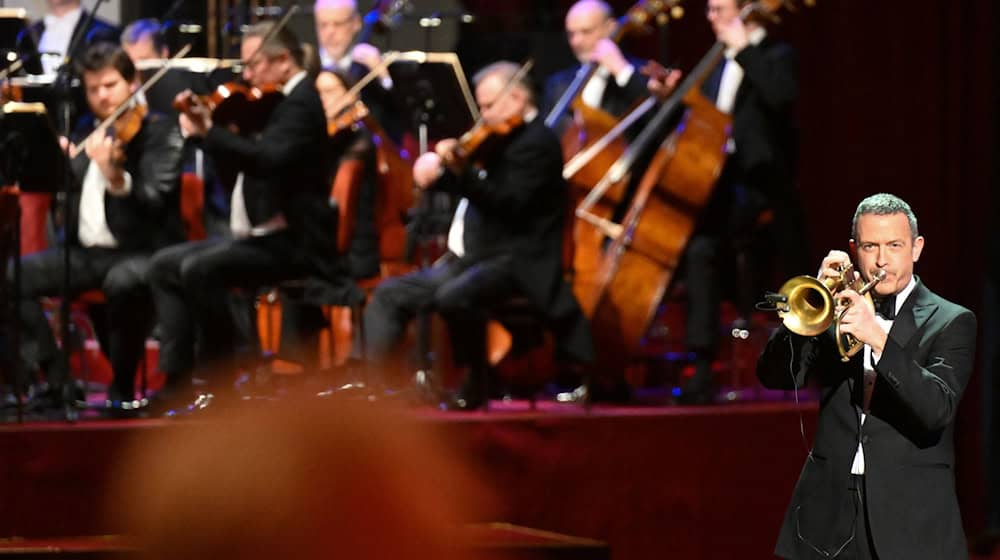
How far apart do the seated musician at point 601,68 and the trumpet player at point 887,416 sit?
340 cm

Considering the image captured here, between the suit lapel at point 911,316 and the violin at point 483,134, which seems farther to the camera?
the violin at point 483,134

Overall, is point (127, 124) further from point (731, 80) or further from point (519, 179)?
point (731, 80)

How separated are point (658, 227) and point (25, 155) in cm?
224

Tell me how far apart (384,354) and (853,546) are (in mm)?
3034

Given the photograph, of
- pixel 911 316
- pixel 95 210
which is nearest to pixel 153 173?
pixel 95 210

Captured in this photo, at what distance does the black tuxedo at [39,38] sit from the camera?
5.32m

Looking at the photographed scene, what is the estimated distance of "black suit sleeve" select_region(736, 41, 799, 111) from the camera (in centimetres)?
569

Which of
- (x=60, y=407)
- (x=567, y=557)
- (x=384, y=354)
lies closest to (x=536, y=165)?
(x=384, y=354)

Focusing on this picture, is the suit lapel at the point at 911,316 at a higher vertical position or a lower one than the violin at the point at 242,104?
lower

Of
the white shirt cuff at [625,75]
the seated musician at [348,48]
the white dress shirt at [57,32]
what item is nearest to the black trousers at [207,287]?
the seated musician at [348,48]

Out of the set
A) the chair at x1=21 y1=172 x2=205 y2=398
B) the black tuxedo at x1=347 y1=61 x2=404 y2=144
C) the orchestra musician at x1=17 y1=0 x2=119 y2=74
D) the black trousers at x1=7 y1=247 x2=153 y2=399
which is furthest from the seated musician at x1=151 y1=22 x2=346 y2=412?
the orchestra musician at x1=17 y1=0 x2=119 y2=74

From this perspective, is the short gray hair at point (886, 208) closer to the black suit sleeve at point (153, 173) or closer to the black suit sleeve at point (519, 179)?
the black suit sleeve at point (519, 179)

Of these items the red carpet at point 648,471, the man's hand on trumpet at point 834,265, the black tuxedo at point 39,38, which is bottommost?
the red carpet at point 648,471

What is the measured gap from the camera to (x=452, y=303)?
5504mm
